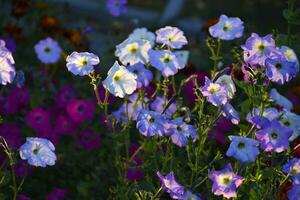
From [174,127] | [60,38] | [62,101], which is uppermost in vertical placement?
[174,127]

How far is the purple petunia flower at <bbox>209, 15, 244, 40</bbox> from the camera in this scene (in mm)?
2676

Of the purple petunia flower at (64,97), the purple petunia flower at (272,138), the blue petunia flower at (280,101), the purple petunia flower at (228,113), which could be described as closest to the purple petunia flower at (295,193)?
the purple petunia flower at (272,138)

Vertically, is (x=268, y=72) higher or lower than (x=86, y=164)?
higher

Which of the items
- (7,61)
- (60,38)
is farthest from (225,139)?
(60,38)

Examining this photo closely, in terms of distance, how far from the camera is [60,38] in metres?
4.30

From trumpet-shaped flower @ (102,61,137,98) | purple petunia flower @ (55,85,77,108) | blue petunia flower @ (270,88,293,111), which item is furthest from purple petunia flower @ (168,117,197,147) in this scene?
purple petunia flower @ (55,85,77,108)

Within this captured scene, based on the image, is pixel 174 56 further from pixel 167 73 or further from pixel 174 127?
pixel 174 127

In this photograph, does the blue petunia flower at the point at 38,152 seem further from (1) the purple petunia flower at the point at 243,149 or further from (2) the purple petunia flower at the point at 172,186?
(1) the purple petunia flower at the point at 243,149

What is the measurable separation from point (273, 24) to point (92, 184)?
10.7ft

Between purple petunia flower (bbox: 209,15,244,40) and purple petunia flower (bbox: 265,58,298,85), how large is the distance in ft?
1.40

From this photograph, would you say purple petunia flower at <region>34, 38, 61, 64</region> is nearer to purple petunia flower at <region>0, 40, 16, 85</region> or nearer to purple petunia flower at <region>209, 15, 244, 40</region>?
purple petunia flower at <region>209, 15, 244, 40</region>

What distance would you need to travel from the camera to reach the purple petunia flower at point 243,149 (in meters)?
2.12

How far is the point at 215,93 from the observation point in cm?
223

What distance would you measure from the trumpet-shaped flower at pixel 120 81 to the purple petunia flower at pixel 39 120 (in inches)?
31.1
